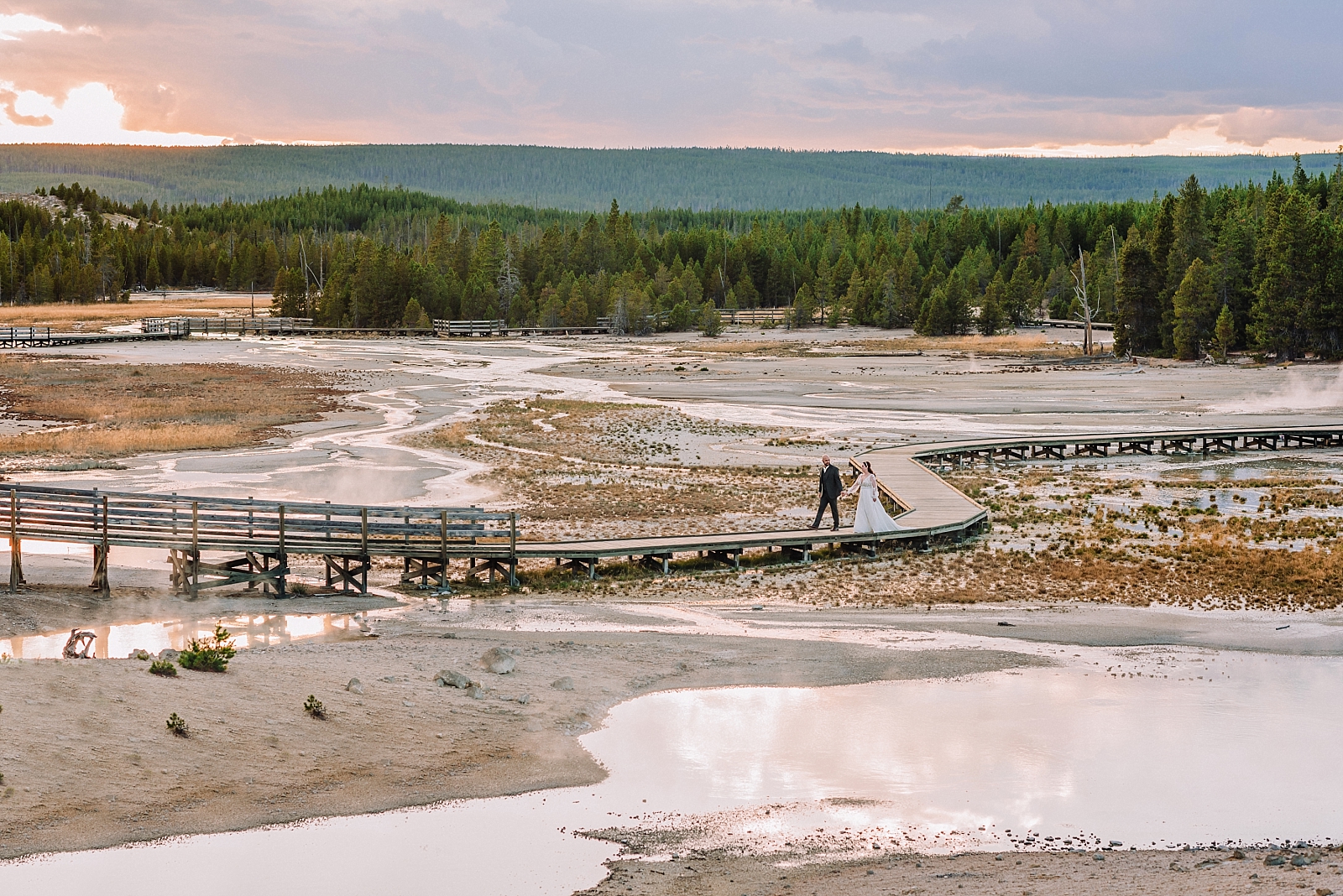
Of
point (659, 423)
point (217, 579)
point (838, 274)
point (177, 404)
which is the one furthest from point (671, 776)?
point (838, 274)

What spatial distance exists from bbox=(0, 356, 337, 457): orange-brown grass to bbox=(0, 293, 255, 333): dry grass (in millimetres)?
41627

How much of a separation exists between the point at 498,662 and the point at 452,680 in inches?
41.0

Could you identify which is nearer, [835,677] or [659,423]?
[835,677]

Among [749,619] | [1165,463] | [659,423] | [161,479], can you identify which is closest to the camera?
[749,619]

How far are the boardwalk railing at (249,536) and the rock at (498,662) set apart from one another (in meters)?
5.61

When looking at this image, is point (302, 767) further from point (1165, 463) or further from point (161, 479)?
point (1165, 463)

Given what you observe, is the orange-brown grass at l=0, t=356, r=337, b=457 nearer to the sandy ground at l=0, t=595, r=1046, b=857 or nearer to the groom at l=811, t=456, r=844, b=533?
the groom at l=811, t=456, r=844, b=533

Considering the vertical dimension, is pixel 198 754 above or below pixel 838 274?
below

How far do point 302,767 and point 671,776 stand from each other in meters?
4.03

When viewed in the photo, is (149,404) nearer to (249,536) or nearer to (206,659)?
(249,536)

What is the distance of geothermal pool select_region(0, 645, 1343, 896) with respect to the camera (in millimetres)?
12281

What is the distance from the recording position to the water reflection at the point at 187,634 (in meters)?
19.2

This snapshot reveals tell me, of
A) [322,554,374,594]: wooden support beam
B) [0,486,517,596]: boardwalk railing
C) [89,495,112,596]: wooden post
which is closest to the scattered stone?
[0,486,517,596]: boardwalk railing

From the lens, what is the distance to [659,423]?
170 ft
